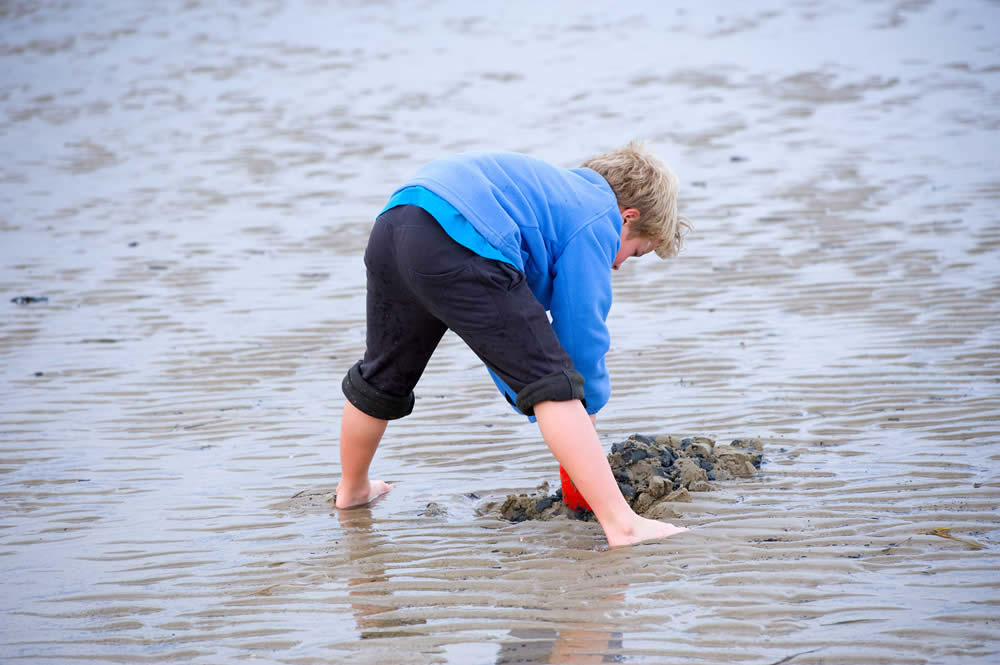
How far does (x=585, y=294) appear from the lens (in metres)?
3.23

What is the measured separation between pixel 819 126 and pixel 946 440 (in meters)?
6.75

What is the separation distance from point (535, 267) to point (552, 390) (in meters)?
0.41

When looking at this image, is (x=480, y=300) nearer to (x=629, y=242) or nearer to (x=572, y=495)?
(x=629, y=242)

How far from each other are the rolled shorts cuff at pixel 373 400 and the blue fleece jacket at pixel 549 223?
2.16 ft

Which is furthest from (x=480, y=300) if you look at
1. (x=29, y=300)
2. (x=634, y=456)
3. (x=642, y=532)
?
(x=29, y=300)

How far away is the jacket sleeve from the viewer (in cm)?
321

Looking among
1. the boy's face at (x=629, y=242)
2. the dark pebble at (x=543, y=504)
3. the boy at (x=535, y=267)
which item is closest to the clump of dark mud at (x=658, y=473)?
the dark pebble at (x=543, y=504)

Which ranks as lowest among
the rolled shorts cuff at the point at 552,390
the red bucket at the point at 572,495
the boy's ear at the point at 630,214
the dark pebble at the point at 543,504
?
the dark pebble at the point at 543,504

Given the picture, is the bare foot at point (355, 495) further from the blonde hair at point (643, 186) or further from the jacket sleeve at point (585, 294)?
the blonde hair at point (643, 186)

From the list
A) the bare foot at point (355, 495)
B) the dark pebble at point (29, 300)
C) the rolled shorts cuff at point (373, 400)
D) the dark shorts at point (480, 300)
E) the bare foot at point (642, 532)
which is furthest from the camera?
the dark pebble at point (29, 300)

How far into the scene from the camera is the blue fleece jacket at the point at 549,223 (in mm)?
3178

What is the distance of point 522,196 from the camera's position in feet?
10.6

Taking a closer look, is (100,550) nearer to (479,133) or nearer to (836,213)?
(836,213)

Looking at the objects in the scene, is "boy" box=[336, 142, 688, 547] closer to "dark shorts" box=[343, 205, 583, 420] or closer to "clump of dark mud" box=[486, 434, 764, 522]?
"dark shorts" box=[343, 205, 583, 420]
